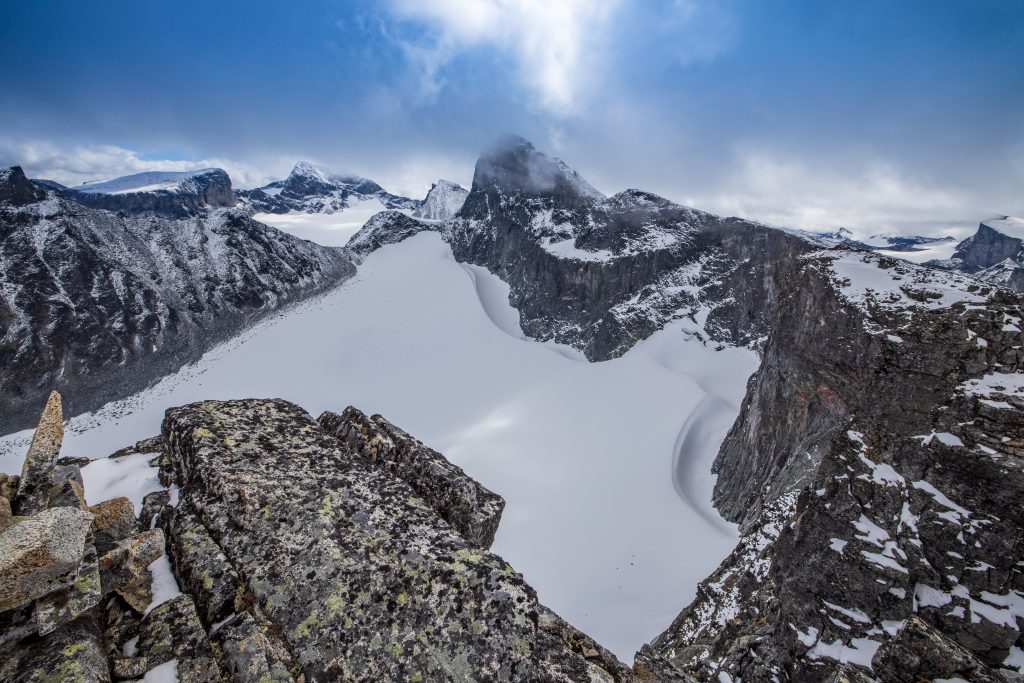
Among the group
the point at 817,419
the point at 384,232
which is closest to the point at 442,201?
the point at 384,232

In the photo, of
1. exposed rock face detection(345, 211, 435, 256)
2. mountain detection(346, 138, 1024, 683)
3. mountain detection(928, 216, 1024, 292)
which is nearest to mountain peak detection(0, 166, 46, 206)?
exposed rock face detection(345, 211, 435, 256)

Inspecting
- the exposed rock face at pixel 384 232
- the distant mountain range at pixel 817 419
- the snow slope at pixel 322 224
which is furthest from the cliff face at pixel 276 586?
the snow slope at pixel 322 224

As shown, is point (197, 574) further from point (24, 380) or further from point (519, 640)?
point (24, 380)

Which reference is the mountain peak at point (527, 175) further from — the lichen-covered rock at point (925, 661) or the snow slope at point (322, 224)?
the lichen-covered rock at point (925, 661)

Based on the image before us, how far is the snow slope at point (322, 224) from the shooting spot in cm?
14612

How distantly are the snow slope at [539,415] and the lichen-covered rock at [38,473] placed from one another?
1.22 meters

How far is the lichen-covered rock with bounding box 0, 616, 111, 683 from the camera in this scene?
273 centimetres

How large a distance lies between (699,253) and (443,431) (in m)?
48.9

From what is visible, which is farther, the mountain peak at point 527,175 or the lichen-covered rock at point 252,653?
the mountain peak at point 527,175

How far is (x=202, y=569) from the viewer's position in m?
3.77

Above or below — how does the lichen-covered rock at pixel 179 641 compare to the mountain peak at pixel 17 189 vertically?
below

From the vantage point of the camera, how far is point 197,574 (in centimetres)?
Result: 375

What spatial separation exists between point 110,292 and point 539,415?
5808cm

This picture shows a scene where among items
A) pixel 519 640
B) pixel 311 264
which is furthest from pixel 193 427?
pixel 311 264
